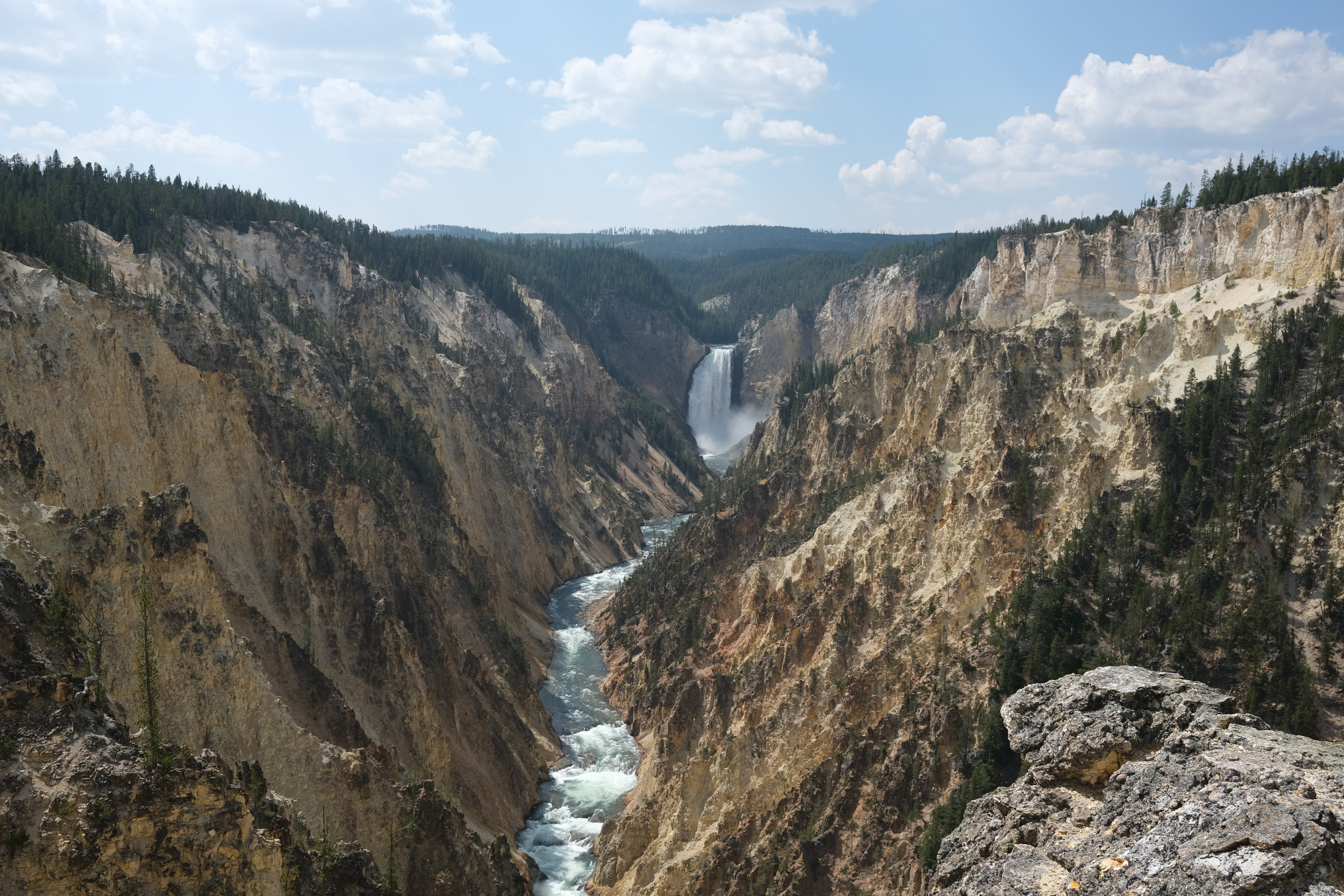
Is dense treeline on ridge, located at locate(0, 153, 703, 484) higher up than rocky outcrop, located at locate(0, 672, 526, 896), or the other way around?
dense treeline on ridge, located at locate(0, 153, 703, 484)

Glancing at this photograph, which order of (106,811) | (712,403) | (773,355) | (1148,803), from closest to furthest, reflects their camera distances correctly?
(1148,803) < (106,811) < (773,355) < (712,403)

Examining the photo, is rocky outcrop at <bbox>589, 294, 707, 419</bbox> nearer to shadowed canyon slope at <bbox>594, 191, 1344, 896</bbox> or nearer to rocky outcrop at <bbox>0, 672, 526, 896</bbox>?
→ shadowed canyon slope at <bbox>594, 191, 1344, 896</bbox>

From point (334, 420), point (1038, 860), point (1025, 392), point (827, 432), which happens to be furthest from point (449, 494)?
point (1038, 860)

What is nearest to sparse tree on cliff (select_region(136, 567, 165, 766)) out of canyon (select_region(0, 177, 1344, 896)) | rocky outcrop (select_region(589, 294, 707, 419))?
canyon (select_region(0, 177, 1344, 896))

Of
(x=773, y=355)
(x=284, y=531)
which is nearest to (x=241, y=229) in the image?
(x=284, y=531)

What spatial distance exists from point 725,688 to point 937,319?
240 ft

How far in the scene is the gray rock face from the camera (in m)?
10.3

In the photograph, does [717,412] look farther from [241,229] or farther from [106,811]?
[106,811]

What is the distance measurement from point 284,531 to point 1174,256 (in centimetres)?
3920

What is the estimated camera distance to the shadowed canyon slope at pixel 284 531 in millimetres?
25188

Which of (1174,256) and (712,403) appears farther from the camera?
(712,403)

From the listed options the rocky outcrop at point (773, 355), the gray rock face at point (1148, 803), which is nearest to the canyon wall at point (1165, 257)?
the gray rock face at point (1148, 803)

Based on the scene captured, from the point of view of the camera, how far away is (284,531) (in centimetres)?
3981

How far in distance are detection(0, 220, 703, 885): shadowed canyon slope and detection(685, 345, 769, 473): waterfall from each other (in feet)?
207
